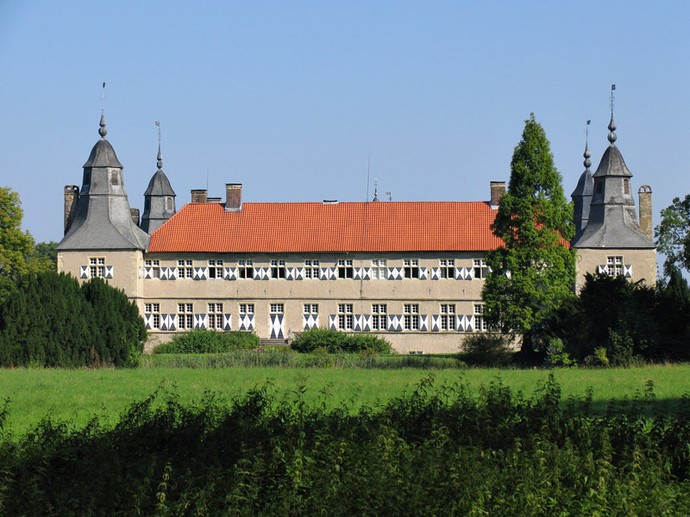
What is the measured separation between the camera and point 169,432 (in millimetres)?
13039

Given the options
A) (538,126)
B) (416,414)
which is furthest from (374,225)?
(416,414)

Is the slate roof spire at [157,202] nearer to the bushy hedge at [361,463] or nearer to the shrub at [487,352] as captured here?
the shrub at [487,352]

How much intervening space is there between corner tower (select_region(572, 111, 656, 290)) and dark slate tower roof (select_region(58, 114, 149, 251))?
17.7 metres

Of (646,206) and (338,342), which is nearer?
(338,342)

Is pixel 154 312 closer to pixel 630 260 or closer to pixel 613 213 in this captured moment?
pixel 613 213

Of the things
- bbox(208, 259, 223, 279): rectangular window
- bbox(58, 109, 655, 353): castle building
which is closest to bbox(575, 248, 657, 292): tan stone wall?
bbox(58, 109, 655, 353): castle building

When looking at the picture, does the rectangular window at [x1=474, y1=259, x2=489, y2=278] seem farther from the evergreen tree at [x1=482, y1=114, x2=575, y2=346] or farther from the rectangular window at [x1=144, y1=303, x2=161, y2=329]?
the evergreen tree at [x1=482, y1=114, x2=575, y2=346]

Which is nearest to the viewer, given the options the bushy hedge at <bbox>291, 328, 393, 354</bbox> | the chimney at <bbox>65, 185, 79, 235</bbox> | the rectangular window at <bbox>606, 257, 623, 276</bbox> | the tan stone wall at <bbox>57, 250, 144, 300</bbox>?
the bushy hedge at <bbox>291, 328, 393, 354</bbox>

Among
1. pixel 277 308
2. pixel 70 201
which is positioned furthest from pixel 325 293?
pixel 70 201

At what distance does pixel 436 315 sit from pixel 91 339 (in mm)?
19689

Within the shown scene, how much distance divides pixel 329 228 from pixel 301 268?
2.16m

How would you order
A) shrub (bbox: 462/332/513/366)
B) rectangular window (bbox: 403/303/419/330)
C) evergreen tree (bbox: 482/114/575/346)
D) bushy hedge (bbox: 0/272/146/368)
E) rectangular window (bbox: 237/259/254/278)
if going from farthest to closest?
rectangular window (bbox: 237/259/254/278) → rectangular window (bbox: 403/303/419/330) → shrub (bbox: 462/332/513/366) → evergreen tree (bbox: 482/114/575/346) → bushy hedge (bbox: 0/272/146/368)

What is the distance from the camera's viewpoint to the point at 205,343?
45.1m

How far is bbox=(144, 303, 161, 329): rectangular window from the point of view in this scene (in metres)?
50.0
